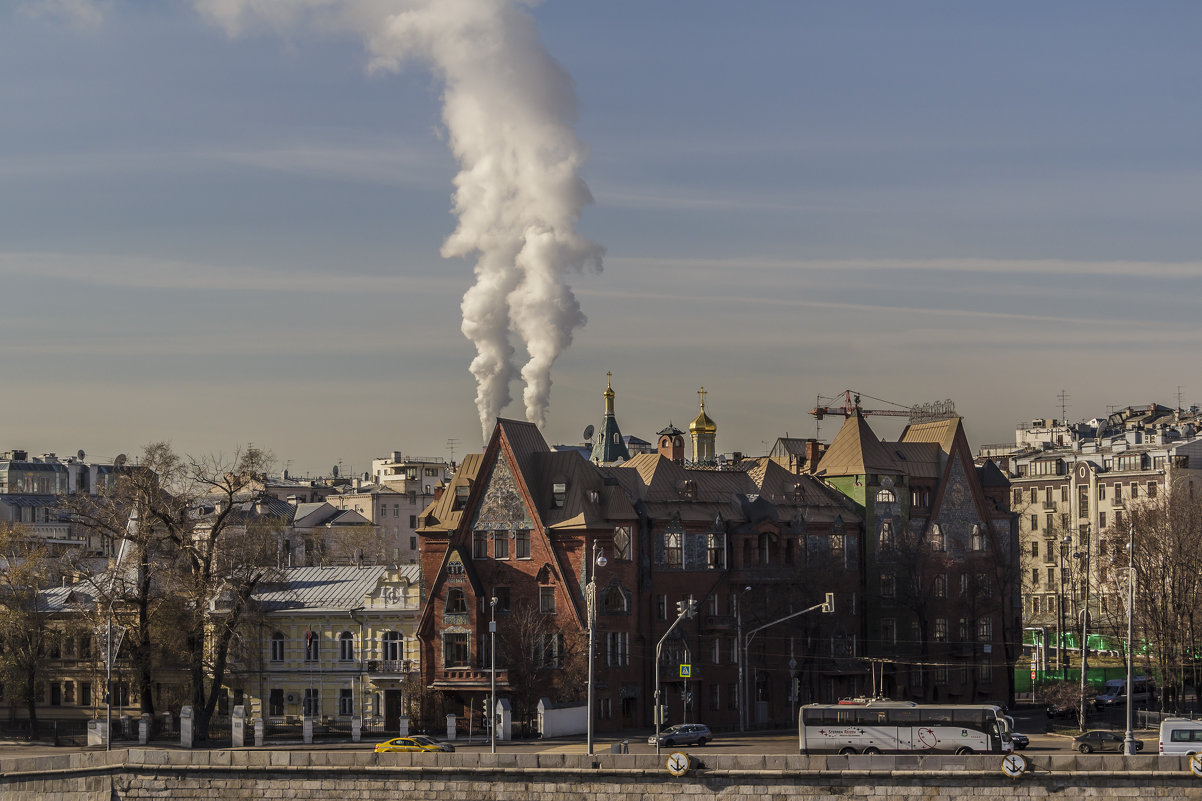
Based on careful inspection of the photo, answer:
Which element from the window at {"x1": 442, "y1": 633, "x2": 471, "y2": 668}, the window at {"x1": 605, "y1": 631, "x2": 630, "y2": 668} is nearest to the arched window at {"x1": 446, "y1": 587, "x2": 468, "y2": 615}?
the window at {"x1": 442, "y1": 633, "x2": 471, "y2": 668}

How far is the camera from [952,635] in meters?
123

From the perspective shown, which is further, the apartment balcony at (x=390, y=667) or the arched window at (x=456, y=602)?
the apartment balcony at (x=390, y=667)

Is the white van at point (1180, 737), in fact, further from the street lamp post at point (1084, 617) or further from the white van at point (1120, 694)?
the white van at point (1120, 694)

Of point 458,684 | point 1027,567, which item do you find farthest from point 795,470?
point 1027,567

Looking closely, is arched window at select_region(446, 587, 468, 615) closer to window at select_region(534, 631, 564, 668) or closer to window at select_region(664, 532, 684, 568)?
window at select_region(534, 631, 564, 668)

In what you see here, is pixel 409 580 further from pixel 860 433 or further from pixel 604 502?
pixel 860 433

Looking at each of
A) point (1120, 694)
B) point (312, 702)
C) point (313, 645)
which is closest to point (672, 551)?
point (313, 645)

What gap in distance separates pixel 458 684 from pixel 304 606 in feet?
41.2

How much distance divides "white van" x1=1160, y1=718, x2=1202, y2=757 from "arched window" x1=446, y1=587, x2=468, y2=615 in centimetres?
4182

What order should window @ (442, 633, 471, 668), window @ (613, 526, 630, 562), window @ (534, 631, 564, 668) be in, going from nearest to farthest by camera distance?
window @ (534, 631, 564, 668) < window @ (442, 633, 471, 668) < window @ (613, 526, 630, 562)

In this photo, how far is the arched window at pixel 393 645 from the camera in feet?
359

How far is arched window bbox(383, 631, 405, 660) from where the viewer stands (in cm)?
10931

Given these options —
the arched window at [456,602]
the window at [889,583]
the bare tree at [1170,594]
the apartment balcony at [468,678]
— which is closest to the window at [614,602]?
the apartment balcony at [468,678]

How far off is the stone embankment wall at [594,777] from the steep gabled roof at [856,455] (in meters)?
54.5
